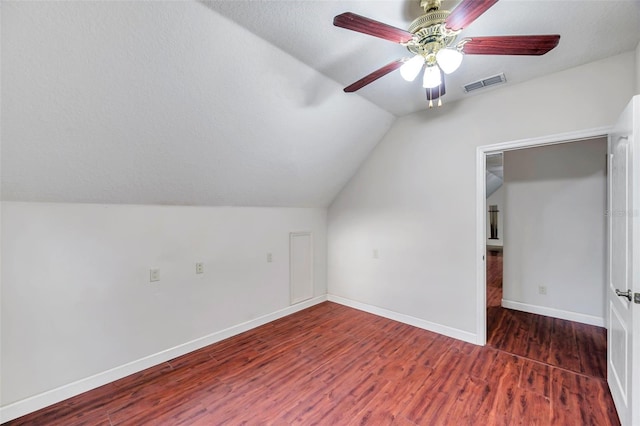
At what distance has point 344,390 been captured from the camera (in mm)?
2098

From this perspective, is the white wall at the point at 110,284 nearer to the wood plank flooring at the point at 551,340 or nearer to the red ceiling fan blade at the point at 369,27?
the red ceiling fan blade at the point at 369,27

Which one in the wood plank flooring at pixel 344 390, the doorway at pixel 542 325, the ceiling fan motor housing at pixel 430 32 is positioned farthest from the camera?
the doorway at pixel 542 325

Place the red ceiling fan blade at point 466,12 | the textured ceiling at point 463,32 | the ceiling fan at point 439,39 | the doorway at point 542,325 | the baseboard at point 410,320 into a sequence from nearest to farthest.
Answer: the red ceiling fan blade at point 466,12 < the ceiling fan at point 439,39 < the textured ceiling at point 463,32 < the doorway at point 542,325 < the baseboard at point 410,320

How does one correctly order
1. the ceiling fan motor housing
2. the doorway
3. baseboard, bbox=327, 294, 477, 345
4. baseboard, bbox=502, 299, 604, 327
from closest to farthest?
the ceiling fan motor housing
the doorway
baseboard, bbox=327, 294, 477, 345
baseboard, bbox=502, 299, 604, 327

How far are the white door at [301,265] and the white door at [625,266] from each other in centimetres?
308

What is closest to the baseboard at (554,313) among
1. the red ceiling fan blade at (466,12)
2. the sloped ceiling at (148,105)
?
the sloped ceiling at (148,105)

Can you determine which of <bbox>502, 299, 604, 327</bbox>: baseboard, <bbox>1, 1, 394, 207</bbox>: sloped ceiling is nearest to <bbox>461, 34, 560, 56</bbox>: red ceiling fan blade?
<bbox>1, 1, 394, 207</bbox>: sloped ceiling

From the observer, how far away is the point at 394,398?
2000 mm

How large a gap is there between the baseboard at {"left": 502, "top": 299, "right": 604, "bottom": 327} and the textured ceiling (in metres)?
2.95

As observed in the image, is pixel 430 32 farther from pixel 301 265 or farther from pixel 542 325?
pixel 542 325

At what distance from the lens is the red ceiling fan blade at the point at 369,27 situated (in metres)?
1.22

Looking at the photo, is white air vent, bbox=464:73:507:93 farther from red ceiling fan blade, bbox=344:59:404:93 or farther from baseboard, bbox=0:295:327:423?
baseboard, bbox=0:295:327:423

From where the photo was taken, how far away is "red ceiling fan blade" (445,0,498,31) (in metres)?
1.12

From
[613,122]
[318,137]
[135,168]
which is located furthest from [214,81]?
[613,122]
